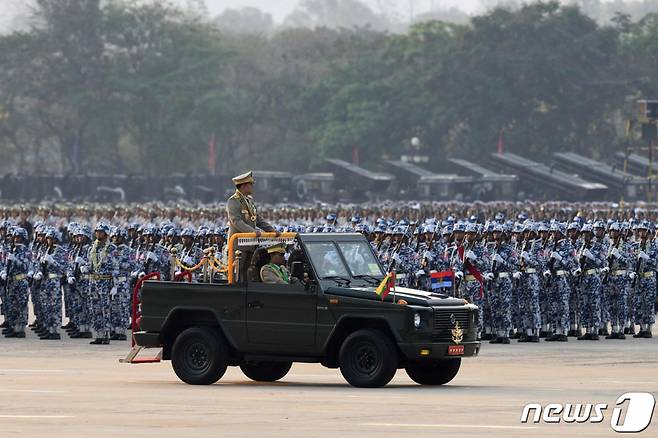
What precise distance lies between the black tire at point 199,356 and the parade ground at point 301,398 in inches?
8.4

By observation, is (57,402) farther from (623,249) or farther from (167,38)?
(167,38)

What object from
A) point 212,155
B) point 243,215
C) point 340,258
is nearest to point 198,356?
point 243,215

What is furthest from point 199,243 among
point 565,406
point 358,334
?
point 565,406

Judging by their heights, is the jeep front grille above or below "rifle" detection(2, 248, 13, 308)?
above

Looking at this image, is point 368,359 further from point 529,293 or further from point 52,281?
point 52,281

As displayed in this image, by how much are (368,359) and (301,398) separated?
4.32ft

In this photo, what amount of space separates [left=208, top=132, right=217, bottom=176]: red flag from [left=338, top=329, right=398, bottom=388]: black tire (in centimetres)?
8903

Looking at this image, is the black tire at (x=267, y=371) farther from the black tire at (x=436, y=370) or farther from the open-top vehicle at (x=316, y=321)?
the black tire at (x=436, y=370)

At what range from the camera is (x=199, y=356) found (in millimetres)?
20906

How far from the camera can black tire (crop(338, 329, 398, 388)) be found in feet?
65.2

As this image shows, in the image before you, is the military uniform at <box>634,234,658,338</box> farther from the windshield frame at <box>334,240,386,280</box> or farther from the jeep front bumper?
the jeep front bumper

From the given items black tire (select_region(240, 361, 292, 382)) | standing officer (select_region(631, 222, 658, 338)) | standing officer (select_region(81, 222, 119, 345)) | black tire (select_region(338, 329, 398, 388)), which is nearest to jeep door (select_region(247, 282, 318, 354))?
black tire (select_region(338, 329, 398, 388))

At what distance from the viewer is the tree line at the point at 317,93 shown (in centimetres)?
10419

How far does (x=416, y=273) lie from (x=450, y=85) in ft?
255
